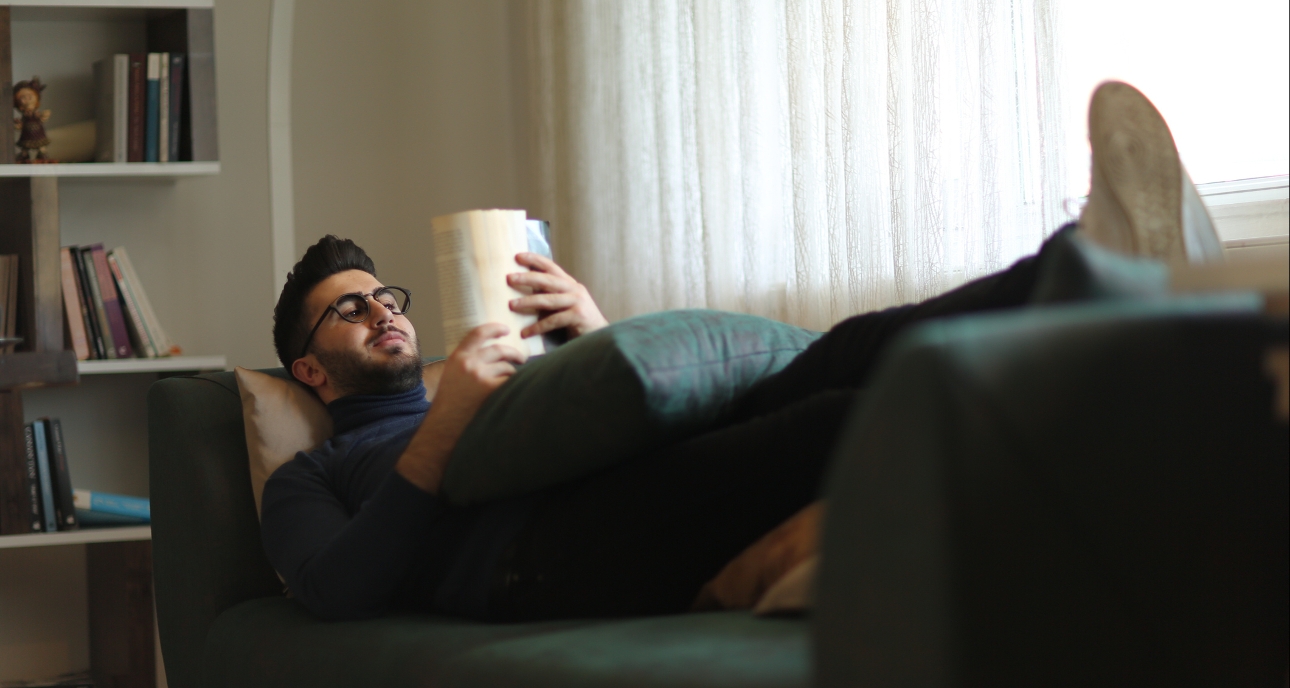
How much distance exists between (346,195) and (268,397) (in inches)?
61.0

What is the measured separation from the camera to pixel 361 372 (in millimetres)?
1679

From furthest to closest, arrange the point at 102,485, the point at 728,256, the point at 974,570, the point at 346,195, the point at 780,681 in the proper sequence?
the point at 346,195
the point at 102,485
the point at 728,256
the point at 780,681
the point at 974,570

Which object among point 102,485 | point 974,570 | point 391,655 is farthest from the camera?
point 102,485

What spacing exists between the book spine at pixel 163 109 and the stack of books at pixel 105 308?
0.24m

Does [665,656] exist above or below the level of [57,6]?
below

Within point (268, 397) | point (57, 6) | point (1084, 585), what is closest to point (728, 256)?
point (268, 397)

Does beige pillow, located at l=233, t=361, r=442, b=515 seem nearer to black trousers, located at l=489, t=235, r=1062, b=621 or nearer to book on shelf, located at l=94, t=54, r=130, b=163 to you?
black trousers, located at l=489, t=235, r=1062, b=621

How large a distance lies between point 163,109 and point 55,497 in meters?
0.89

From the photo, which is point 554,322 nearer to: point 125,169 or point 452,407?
point 452,407

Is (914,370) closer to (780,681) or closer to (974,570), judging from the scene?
(974,570)

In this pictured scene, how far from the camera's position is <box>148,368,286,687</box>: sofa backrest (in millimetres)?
1438

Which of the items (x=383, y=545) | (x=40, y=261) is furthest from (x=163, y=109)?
(x=383, y=545)

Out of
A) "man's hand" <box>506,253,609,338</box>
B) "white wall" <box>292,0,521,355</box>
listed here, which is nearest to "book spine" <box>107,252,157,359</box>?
"white wall" <box>292,0,521,355</box>

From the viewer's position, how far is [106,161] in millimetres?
2518
